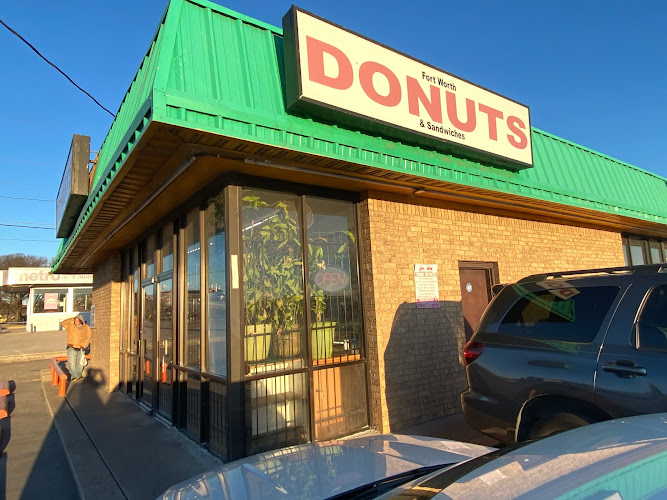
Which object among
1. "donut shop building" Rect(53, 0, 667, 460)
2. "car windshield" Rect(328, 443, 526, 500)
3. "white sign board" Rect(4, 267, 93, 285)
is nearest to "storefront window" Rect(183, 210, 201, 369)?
"donut shop building" Rect(53, 0, 667, 460)

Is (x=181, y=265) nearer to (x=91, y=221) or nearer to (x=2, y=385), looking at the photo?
(x=91, y=221)

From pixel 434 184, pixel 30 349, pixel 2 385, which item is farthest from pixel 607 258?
pixel 30 349

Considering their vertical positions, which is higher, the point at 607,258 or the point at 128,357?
the point at 607,258

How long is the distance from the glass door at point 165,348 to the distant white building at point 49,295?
101 feet

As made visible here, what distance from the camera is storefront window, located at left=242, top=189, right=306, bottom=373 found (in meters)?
5.16

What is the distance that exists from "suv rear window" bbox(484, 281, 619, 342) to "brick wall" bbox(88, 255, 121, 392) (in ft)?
29.8

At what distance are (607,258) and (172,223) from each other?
366 inches

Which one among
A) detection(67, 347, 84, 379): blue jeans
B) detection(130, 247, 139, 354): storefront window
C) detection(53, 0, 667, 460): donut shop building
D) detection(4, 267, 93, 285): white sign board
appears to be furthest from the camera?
detection(4, 267, 93, 285): white sign board

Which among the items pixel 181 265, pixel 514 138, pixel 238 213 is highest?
pixel 514 138

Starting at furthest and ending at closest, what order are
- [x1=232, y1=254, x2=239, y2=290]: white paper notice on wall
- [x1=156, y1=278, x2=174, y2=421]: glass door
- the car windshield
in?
1. [x1=156, y1=278, x2=174, y2=421]: glass door
2. [x1=232, y1=254, x2=239, y2=290]: white paper notice on wall
3. the car windshield

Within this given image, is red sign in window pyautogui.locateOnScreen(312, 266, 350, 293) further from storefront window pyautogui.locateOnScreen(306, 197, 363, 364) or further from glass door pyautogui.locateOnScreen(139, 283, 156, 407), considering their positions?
glass door pyautogui.locateOnScreen(139, 283, 156, 407)

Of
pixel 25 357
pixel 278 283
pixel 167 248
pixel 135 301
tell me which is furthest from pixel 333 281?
pixel 25 357

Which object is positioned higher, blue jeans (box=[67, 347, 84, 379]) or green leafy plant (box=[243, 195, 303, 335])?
green leafy plant (box=[243, 195, 303, 335])

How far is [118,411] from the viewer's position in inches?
319
